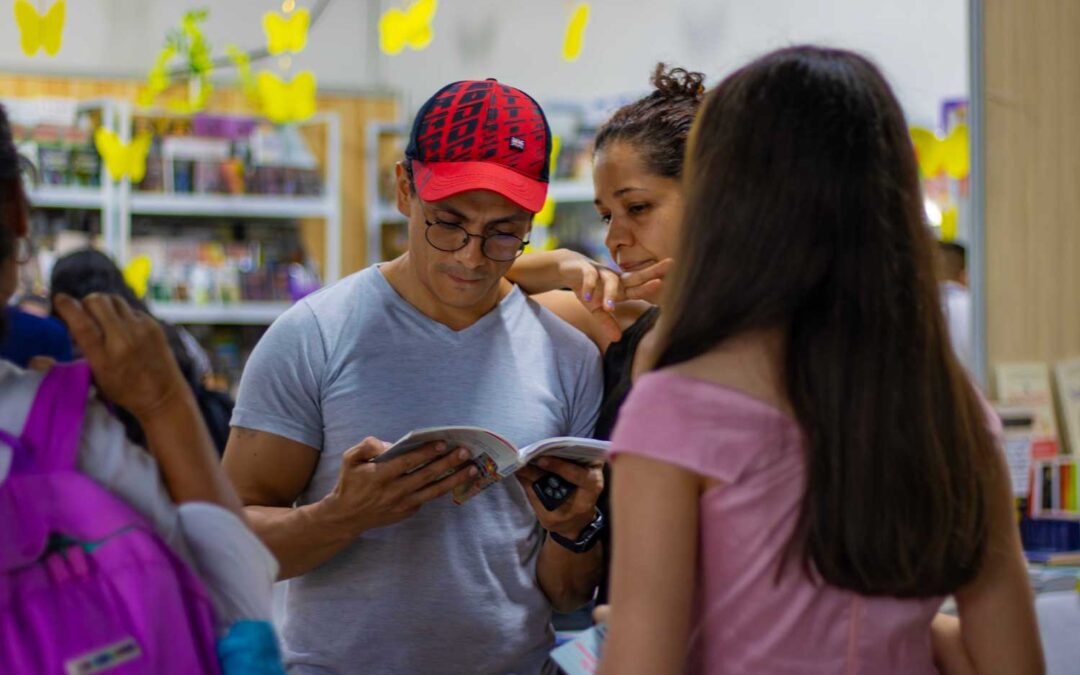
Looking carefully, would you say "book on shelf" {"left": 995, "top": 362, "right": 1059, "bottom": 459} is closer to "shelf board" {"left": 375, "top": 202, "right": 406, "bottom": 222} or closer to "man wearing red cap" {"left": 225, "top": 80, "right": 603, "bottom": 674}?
"man wearing red cap" {"left": 225, "top": 80, "right": 603, "bottom": 674}

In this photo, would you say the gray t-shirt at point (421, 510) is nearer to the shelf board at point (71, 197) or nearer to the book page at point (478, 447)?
the book page at point (478, 447)

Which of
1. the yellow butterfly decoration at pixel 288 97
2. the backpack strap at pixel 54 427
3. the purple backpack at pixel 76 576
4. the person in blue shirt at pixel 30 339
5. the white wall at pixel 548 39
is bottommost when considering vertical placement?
the purple backpack at pixel 76 576

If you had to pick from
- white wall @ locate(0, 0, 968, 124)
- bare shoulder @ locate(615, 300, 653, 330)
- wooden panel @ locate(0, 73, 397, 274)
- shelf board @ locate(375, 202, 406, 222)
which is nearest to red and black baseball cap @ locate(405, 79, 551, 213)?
bare shoulder @ locate(615, 300, 653, 330)

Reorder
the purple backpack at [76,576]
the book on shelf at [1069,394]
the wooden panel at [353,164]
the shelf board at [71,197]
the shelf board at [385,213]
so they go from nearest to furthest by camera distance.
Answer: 1. the purple backpack at [76,576]
2. the book on shelf at [1069,394]
3. the shelf board at [71,197]
4. the shelf board at [385,213]
5. the wooden panel at [353,164]

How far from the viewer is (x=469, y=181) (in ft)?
5.82

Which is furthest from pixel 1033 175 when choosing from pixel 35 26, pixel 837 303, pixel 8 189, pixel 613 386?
pixel 35 26

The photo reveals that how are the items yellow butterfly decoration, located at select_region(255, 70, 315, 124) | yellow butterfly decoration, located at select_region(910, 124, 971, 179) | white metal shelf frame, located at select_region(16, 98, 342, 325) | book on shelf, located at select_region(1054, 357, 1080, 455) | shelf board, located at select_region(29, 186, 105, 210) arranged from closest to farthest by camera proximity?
1. book on shelf, located at select_region(1054, 357, 1080, 455)
2. yellow butterfly decoration, located at select_region(910, 124, 971, 179)
3. yellow butterfly decoration, located at select_region(255, 70, 315, 124)
4. shelf board, located at select_region(29, 186, 105, 210)
5. white metal shelf frame, located at select_region(16, 98, 342, 325)

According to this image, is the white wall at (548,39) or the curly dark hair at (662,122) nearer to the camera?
the curly dark hair at (662,122)

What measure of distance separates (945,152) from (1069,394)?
123cm

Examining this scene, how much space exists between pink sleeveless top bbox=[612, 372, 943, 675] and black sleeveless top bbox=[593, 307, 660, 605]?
0.60 meters

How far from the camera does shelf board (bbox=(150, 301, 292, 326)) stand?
20.2 feet

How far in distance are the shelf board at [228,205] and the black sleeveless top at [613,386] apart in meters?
4.71

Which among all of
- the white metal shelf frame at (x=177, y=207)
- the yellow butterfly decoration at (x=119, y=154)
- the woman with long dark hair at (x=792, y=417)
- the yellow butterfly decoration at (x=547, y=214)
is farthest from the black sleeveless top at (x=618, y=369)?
the white metal shelf frame at (x=177, y=207)

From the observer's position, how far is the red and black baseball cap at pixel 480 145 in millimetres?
1787
